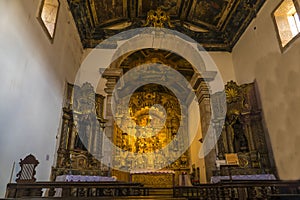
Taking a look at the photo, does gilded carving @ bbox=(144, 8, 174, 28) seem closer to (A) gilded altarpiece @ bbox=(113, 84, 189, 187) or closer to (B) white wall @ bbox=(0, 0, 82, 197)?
(B) white wall @ bbox=(0, 0, 82, 197)

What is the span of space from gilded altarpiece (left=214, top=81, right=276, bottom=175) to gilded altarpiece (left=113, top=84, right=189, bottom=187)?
4.30 m

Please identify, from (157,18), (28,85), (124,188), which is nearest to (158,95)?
(157,18)

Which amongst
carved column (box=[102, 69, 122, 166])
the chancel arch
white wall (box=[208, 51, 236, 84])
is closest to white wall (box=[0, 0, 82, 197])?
carved column (box=[102, 69, 122, 166])

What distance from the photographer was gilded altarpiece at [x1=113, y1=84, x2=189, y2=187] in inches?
481

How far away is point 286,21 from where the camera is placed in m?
7.31

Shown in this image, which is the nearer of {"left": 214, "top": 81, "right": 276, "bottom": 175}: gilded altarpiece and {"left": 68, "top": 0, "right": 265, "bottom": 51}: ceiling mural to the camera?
{"left": 214, "top": 81, "right": 276, "bottom": 175}: gilded altarpiece

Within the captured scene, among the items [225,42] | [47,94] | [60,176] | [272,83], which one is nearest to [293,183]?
[272,83]

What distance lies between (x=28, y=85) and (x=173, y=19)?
7654 mm

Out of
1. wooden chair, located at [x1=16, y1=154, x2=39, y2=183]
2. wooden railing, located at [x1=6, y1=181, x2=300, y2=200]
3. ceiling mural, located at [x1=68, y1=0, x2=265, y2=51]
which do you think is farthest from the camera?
ceiling mural, located at [x1=68, y1=0, x2=265, y2=51]

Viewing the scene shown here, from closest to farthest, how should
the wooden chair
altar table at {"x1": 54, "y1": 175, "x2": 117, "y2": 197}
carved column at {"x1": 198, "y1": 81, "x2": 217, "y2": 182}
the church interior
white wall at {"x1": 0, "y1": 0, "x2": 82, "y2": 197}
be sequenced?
1. white wall at {"x1": 0, "y1": 0, "x2": 82, "y2": 197}
2. the wooden chair
3. the church interior
4. altar table at {"x1": 54, "y1": 175, "x2": 117, "y2": 197}
5. carved column at {"x1": 198, "y1": 81, "x2": 217, "y2": 182}

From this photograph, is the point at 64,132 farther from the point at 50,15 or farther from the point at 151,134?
the point at 151,134

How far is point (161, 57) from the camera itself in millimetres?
11250

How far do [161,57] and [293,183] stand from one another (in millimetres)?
7721

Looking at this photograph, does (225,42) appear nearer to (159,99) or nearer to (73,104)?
(159,99)
